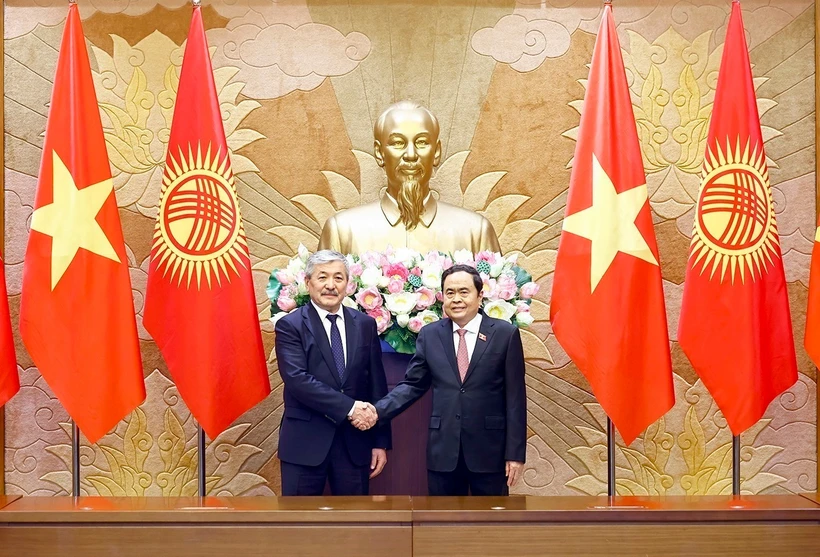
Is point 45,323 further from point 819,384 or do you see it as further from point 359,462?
point 819,384

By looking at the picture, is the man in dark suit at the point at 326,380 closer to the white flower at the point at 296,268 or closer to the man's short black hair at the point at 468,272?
the white flower at the point at 296,268

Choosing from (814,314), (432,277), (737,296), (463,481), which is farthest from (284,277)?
(814,314)

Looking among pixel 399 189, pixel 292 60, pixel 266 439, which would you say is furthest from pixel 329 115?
pixel 266 439

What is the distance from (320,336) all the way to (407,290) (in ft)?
1.41

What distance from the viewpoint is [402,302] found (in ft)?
13.2

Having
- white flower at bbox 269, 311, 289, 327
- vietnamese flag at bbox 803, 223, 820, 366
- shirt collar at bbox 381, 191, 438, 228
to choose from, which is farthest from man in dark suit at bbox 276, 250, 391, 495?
vietnamese flag at bbox 803, 223, 820, 366

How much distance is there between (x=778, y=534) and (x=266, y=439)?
2.79m

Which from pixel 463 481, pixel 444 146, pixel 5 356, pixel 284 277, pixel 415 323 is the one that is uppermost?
pixel 444 146

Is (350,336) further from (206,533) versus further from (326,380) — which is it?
(206,533)

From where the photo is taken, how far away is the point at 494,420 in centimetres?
379

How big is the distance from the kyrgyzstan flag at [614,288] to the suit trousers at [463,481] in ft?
1.72

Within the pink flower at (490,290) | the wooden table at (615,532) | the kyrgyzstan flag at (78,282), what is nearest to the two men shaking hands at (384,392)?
the pink flower at (490,290)

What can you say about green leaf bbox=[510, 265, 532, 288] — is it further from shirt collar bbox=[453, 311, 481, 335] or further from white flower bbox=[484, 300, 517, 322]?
shirt collar bbox=[453, 311, 481, 335]

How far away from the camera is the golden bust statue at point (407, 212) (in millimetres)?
4559
